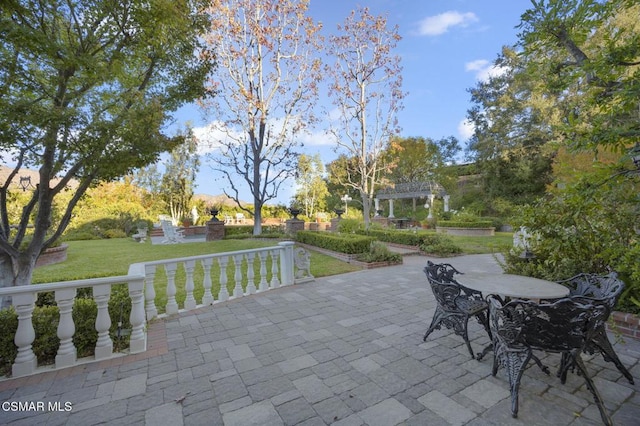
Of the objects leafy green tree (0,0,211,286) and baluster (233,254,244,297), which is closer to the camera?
leafy green tree (0,0,211,286)

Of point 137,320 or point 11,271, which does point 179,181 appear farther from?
point 137,320

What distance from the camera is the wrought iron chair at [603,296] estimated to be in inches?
86.1

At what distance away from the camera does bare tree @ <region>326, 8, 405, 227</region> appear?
1273cm

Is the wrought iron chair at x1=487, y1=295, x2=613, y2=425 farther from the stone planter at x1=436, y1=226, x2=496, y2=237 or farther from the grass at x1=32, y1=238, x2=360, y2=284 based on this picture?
the stone planter at x1=436, y1=226, x2=496, y2=237

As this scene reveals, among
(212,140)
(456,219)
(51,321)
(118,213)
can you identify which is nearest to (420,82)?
(456,219)

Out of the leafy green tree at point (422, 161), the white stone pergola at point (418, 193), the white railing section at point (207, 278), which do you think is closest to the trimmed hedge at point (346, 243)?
the white railing section at point (207, 278)

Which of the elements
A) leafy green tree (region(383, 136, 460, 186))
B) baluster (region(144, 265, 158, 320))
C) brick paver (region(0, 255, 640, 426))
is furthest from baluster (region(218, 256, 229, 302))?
leafy green tree (region(383, 136, 460, 186))

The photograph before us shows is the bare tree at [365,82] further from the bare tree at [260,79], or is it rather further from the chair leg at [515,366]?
the chair leg at [515,366]

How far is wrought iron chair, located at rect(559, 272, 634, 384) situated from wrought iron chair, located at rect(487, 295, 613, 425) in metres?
0.21

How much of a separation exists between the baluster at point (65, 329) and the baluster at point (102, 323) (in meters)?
0.18

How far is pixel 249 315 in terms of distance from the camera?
3908 mm

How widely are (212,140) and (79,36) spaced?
1018 centimetres

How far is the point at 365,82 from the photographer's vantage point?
44.5 ft

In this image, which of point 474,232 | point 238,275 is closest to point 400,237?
point 474,232
